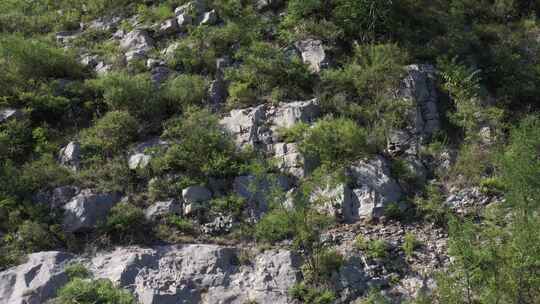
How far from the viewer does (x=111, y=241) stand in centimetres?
781

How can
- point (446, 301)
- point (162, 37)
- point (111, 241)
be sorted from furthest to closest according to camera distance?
point (162, 37), point (111, 241), point (446, 301)

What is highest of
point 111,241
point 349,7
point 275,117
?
point 349,7

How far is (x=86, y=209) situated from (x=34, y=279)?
4.65ft

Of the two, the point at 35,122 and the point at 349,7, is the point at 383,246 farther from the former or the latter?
the point at 35,122

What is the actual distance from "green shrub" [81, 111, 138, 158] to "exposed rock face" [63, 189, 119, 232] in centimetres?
110

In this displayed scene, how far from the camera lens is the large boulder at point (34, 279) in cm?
677

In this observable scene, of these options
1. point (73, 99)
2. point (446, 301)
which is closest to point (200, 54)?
point (73, 99)

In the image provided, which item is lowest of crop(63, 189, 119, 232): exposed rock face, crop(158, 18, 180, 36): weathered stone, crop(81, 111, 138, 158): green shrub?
crop(63, 189, 119, 232): exposed rock face

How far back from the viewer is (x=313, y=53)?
36.2 ft

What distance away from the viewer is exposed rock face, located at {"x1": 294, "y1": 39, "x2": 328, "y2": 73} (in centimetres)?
1079

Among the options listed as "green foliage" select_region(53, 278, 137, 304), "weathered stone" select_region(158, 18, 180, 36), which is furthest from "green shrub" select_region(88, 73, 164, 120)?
"green foliage" select_region(53, 278, 137, 304)

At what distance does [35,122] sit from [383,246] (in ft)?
23.5

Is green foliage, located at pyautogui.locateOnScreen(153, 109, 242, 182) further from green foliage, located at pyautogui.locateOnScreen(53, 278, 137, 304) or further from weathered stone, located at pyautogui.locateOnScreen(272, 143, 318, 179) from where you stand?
green foliage, located at pyautogui.locateOnScreen(53, 278, 137, 304)

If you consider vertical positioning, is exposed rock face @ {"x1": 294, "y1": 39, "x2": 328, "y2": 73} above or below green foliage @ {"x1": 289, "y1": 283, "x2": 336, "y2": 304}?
above
